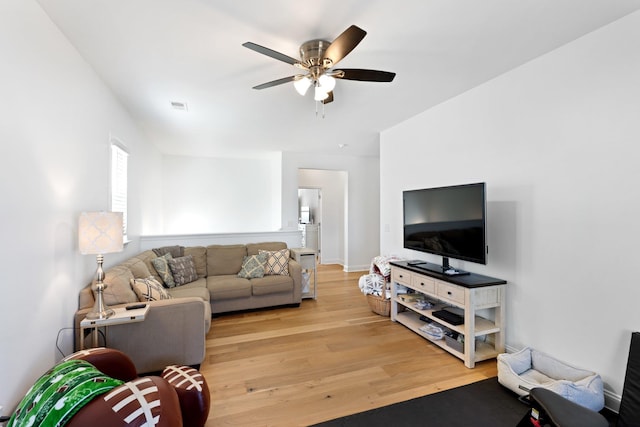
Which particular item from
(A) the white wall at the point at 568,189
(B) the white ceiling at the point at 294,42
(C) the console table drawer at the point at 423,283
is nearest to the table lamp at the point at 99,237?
(B) the white ceiling at the point at 294,42

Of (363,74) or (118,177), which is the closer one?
(363,74)

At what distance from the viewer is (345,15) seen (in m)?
1.80

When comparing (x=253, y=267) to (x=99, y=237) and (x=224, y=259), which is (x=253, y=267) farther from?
(x=99, y=237)

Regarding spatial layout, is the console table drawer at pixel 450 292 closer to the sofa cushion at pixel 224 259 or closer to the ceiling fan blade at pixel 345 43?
the ceiling fan blade at pixel 345 43

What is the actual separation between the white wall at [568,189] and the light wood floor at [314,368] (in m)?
0.77

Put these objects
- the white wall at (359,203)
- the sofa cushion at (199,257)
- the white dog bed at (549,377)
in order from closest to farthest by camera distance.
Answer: the white dog bed at (549,377) < the sofa cushion at (199,257) < the white wall at (359,203)

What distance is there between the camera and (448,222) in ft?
9.57

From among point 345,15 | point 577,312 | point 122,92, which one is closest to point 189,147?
point 122,92

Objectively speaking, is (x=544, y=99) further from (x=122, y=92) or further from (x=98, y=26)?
(x=122, y=92)

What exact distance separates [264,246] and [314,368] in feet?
7.98

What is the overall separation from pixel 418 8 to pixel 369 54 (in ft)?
1.85

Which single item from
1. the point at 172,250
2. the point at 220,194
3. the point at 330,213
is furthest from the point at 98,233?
the point at 330,213

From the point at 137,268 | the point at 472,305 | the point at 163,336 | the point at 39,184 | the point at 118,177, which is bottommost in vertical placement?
the point at 163,336

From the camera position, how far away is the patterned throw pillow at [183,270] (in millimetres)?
3758
